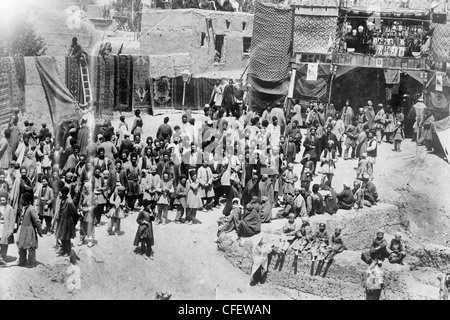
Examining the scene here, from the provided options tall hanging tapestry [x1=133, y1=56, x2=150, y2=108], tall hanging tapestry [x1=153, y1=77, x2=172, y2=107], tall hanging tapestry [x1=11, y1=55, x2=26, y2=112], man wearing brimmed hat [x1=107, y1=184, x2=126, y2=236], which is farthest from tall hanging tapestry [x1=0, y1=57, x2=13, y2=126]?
man wearing brimmed hat [x1=107, y1=184, x2=126, y2=236]

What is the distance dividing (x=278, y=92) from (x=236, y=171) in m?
7.08

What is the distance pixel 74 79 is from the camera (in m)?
19.2

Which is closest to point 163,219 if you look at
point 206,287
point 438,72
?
point 206,287

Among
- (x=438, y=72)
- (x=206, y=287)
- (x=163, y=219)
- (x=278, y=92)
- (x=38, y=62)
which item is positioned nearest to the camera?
(x=206, y=287)

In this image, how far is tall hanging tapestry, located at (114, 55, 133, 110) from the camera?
808 inches

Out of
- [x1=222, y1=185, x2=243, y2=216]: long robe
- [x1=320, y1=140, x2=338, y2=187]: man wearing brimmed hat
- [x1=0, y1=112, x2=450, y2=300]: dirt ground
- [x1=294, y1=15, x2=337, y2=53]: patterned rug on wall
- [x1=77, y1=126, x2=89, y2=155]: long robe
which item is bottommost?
[x1=0, y1=112, x2=450, y2=300]: dirt ground

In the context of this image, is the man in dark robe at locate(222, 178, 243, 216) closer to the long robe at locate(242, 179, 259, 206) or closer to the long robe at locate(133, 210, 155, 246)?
the long robe at locate(242, 179, 259, 206)

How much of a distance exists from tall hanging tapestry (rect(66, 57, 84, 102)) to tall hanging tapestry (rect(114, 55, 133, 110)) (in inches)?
54.6

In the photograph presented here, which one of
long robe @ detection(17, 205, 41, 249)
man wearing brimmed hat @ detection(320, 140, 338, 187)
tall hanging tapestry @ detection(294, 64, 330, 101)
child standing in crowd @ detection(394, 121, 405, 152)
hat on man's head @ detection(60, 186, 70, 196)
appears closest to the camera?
long robe @ detection(17, 205, 41, 249)

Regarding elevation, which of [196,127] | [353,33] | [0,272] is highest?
[353,33]

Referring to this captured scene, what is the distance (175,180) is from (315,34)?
887 cm

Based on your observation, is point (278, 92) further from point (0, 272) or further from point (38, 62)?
point (0, 272)

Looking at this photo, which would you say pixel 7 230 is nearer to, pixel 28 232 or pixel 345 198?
pixel 28 232
